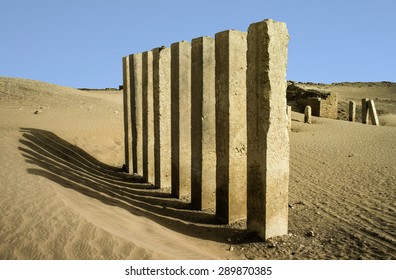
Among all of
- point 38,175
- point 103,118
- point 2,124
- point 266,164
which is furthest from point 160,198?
point 103,118

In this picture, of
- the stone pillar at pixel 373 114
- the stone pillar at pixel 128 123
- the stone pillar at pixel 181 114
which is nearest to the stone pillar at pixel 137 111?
the stone pillar at pixel 128 123

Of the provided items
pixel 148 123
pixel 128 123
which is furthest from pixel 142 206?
pixel 128 123

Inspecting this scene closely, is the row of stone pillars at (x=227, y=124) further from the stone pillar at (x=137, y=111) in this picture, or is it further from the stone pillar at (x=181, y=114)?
the stone pillar at (x=137, y=111)

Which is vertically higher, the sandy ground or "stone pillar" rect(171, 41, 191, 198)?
"stone pillar" rect(171, 41, 191, 198)

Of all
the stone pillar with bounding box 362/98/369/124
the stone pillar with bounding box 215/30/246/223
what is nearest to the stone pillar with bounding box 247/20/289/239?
the stone pillar with bounding box 215/30/246/223

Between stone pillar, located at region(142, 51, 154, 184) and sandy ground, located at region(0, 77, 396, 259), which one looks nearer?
sandy ground, located at region(0, 77, 396, 259)

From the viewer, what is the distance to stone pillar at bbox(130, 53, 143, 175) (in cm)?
1019

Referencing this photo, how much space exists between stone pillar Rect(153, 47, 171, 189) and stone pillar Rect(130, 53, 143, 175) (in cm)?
142

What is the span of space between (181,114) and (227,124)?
1.84m

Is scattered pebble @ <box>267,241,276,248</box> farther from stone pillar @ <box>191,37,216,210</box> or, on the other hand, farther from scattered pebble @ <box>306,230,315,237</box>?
stone pillar @ <box>191,37,216,210</box>

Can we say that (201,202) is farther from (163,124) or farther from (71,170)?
(71,170)

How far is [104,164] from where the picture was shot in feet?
38.5
